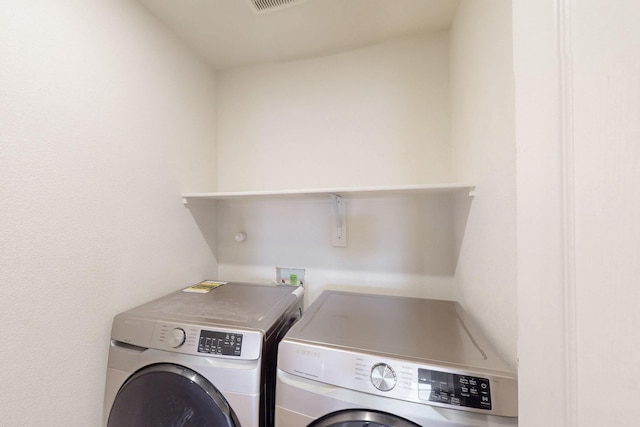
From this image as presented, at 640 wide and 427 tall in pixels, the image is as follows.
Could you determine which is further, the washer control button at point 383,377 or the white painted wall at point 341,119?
the white painted wall at point 341,119

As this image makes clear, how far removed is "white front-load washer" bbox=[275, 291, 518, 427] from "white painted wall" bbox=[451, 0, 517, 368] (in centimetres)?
14

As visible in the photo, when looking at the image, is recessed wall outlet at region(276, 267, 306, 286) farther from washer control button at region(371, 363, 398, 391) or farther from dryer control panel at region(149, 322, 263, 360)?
washer control button at region(371, 363, 398, 391)

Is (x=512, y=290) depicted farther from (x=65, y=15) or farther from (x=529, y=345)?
(x=65, y=15)

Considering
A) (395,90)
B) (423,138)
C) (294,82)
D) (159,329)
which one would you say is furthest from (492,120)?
(159,329)

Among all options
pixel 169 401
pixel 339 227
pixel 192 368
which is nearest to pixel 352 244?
pixel 339 227

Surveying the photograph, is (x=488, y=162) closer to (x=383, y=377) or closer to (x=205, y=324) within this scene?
→ (x=383, y=377)

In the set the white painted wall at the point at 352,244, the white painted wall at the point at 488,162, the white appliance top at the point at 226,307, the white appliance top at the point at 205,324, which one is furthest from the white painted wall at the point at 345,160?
the white appliance top at the point at 205,324

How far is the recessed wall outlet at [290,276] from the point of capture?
1.61 meters

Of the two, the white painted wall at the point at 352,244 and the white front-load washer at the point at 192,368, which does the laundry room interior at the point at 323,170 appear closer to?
the white painted wall at the point at 352,244

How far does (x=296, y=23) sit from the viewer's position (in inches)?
52.5

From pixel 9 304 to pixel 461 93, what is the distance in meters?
2.02

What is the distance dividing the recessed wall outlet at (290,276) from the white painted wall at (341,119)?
1.99 ft

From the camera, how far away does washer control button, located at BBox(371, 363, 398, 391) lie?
680mm

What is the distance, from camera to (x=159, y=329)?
3.03ft
